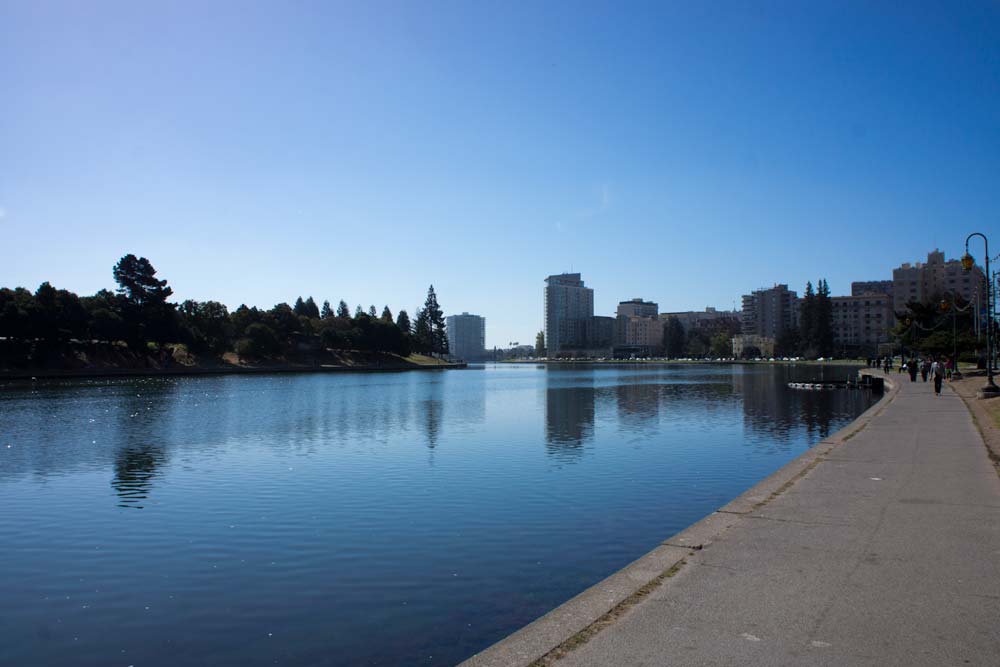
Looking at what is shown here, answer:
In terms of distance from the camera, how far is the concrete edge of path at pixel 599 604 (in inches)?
207

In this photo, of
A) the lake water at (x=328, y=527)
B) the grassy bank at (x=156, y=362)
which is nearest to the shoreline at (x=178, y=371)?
the grassy bank at (x=156, y=362)

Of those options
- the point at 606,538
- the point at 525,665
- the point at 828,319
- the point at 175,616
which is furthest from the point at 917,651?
the point at 828,319

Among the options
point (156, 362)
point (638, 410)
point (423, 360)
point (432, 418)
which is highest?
point (156, 362)

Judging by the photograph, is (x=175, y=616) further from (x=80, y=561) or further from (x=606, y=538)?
(x=606, y=538)

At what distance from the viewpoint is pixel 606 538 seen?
11508 mm

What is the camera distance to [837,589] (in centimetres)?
639

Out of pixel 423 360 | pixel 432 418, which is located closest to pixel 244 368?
pixel 423 360

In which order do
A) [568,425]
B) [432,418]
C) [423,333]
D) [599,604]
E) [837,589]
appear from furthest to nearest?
[423,333] < [432,418] < [568,425] < [837,589] < [599,604]

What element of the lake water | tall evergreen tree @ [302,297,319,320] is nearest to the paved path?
the lake water

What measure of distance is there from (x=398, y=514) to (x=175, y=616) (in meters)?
5.54

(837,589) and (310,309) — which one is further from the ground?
(310,309)

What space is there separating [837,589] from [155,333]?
9705 centimetres

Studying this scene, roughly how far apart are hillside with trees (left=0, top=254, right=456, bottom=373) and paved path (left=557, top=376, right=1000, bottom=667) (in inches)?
3372

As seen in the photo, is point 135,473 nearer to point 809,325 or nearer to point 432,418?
point 432,418
